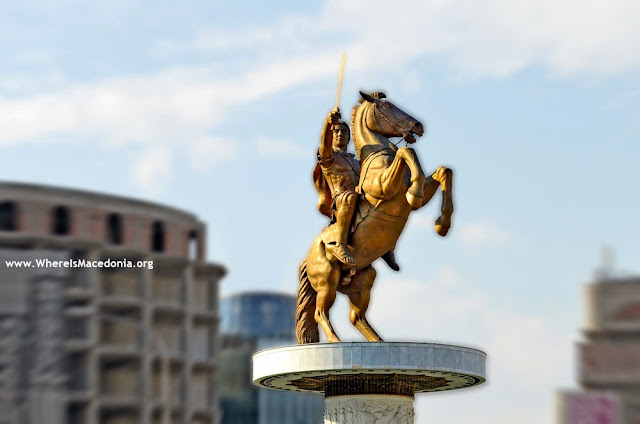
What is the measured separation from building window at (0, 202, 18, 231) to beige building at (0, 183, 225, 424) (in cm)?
4

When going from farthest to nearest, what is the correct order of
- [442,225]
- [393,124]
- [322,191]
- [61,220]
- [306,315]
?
1. [61,220]
2. [322,191]
3. [306,315]
4. [393,124]
5. [442,225]

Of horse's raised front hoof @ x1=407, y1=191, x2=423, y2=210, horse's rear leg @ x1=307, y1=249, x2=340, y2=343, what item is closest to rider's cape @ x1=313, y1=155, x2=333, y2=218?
horse's rear leg @ x1=307, y1=249, x2=340, y2=343

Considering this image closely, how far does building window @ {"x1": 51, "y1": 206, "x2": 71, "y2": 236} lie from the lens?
51.8 m

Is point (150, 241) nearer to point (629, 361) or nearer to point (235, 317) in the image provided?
point (235, 317)

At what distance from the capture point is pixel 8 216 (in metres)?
51.4

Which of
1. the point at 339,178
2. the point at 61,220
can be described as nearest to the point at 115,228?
the point at 61,220

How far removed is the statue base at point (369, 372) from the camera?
14.6m

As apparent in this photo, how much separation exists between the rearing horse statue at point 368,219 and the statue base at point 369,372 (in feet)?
2.33

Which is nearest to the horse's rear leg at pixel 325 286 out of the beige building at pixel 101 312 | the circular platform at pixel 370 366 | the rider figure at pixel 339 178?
the rider figure at pixel 339 178

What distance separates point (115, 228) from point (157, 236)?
7.94ft

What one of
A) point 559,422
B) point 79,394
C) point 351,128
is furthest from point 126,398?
point 351,128

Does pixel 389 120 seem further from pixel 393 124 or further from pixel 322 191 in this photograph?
pixel 322 191

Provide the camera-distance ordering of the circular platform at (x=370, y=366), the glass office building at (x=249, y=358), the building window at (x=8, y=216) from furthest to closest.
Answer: the glass office building at (x=249, y=358), the building window at (x=8, y=216), the circular platform at (x=370, y=366)

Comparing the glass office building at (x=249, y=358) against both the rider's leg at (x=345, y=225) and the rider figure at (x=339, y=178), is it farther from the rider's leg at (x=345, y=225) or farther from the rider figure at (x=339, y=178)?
the rider's leg at (x=345, y=225)
